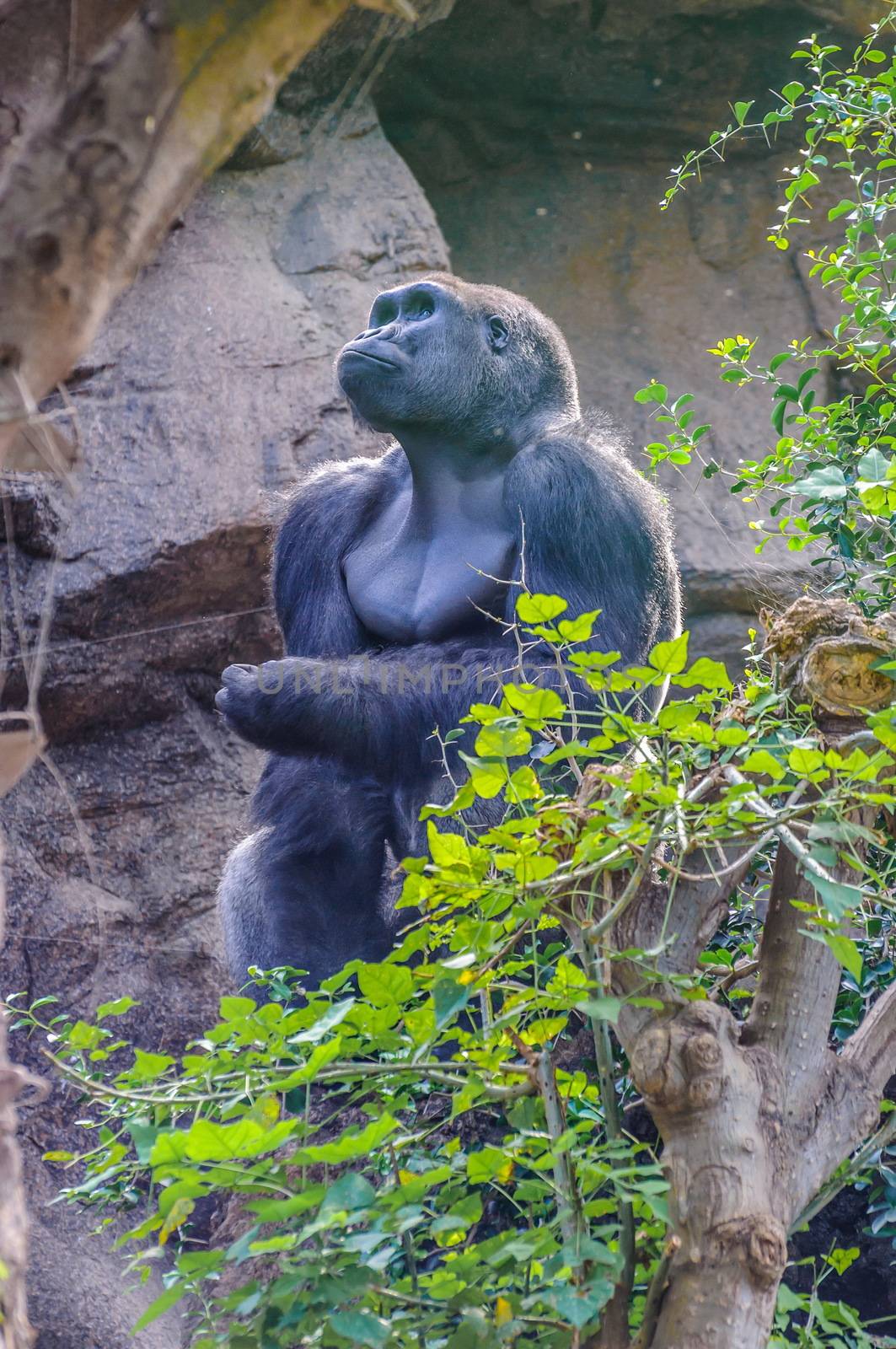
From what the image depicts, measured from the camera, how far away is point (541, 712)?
162cm

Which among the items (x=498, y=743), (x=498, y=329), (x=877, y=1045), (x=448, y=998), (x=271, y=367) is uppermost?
(x=498, y=329)

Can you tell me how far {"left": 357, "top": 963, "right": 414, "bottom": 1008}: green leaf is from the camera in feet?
5.41

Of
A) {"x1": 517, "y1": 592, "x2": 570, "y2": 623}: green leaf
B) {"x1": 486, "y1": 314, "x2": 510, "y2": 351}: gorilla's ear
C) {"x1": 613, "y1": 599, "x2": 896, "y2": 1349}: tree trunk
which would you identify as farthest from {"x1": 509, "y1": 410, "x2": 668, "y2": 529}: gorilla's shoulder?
{"x1": 517, "y1": 592, "x2": 570, "y2": 623}: green leaf

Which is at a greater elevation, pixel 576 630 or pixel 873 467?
pixel 873 467

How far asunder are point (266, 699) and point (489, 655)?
45 cm

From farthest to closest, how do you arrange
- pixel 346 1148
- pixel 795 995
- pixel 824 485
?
pixel 824 485 → pixel 795 995 → pixel 346 1148

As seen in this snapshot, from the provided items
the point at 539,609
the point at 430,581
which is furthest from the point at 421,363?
the point at 539,609

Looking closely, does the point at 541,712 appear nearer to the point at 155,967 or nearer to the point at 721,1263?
the point at 721,1263

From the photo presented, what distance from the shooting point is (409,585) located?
10.6ft

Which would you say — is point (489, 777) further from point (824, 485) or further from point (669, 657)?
point (824, 485)

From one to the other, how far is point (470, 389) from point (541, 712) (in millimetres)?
1801

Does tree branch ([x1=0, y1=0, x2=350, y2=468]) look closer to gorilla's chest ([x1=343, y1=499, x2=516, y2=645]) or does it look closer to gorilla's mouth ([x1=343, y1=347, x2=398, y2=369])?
gorilla's chest ([x1=343, y1=499, x2=516, y2=645])

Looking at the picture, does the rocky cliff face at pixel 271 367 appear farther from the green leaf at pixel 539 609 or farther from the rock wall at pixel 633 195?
the green leaf at pixel 539 609

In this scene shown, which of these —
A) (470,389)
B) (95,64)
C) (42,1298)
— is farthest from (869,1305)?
(95,64)
